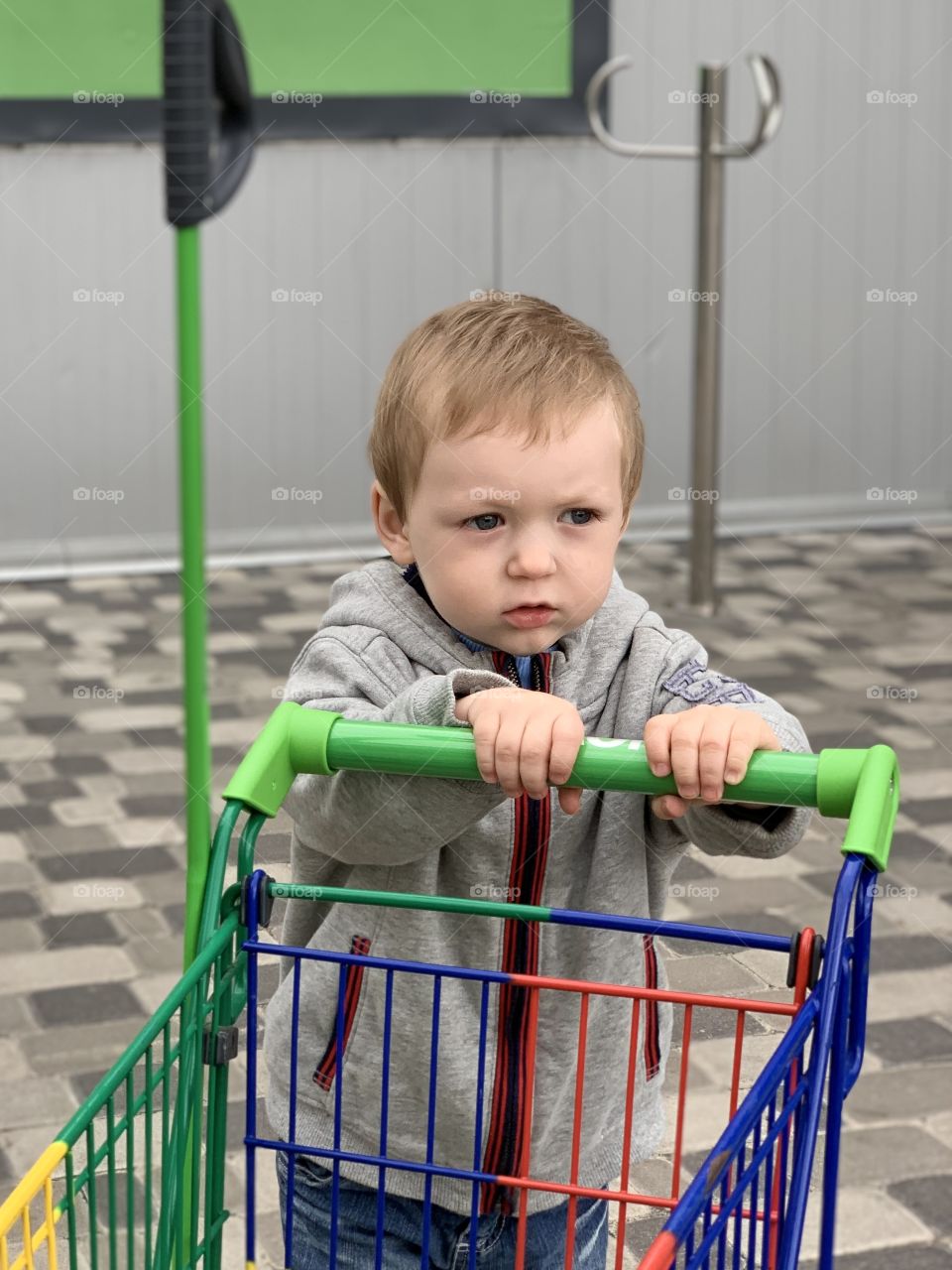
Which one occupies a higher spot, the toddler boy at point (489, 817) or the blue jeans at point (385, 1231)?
the toddler boy at point (489, 817)

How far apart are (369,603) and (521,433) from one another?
9.5 inches

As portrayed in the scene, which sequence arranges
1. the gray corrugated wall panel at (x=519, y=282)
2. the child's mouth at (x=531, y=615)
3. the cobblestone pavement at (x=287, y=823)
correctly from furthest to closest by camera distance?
the gray corrugated wall panel at (x=519, y=282)
the cobblestone pavement at (x=287, y=823)
the child's mouth at (x=531, y=615)

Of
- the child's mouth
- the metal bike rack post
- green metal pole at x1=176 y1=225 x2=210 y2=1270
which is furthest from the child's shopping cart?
the metal bike rack post

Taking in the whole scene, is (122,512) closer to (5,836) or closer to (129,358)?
(129,358)

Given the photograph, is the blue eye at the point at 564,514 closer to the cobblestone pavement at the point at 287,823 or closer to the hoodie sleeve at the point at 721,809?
the hoodie sleeve at the point at 721,809

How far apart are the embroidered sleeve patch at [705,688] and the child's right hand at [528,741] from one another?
164 mm

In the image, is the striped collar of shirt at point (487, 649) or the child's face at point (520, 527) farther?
the striped collar of shirt at point (487, 649)

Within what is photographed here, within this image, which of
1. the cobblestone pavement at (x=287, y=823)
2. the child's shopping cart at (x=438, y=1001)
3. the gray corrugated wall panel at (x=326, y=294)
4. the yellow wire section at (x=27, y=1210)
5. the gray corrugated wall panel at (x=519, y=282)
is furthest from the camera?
the gray corrugated wall panel at (x=326, y=294)

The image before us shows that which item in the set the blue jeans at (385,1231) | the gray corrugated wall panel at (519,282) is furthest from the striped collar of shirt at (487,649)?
the gray corrugated wall panel at (519,282)

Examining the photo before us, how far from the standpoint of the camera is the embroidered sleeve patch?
4.95 feet

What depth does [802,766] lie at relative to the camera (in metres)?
1.37

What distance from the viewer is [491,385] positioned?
56.7 inches

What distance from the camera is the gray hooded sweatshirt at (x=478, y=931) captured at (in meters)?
1.55

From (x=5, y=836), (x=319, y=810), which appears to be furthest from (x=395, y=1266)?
(x=5, y=836)
